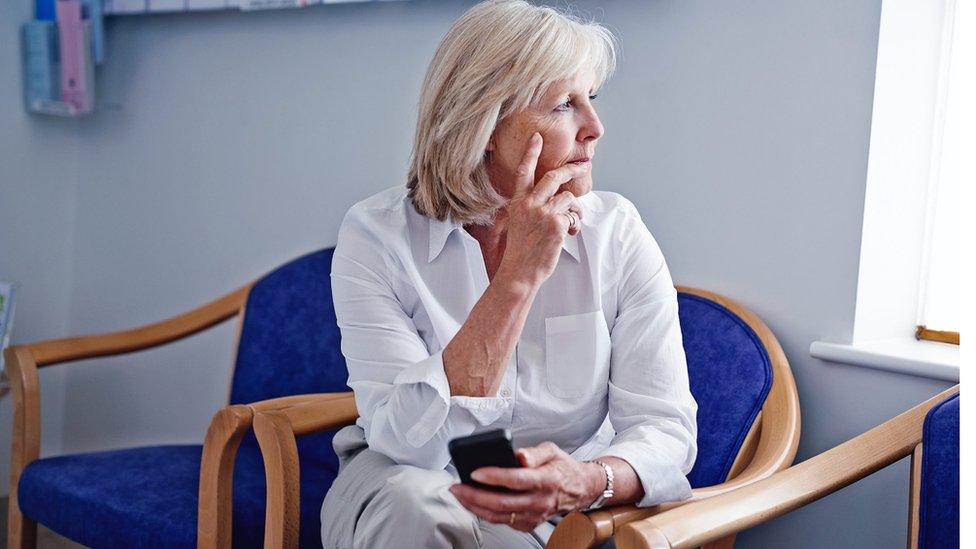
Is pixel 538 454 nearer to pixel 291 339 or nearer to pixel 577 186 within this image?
Result: pixel 577 186

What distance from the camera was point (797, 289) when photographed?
1.63 metres

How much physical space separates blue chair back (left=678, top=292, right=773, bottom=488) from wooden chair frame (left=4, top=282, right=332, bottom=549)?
25.8 inches

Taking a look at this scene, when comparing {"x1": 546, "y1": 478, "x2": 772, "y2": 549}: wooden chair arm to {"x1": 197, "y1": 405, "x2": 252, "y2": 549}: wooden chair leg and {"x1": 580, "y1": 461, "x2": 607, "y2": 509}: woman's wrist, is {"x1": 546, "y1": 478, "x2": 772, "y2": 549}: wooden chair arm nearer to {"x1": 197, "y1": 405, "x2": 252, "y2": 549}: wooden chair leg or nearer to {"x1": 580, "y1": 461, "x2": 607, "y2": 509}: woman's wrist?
{"x1": 580, "y1": 461, "x2": 607, "y2": 509}: woman's wrist

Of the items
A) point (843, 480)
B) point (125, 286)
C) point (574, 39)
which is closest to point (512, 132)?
point (574, 39)

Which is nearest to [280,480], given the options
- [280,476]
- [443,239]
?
[280,476]

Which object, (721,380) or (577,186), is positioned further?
(721,380)

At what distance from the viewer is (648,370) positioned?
1.36 meters

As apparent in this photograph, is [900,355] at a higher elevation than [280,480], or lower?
higher

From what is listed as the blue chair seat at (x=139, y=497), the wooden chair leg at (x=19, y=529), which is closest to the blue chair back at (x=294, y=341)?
the blue chair seat at (x=139, y=497)

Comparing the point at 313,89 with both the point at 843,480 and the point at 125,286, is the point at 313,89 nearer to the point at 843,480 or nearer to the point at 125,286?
the point at 125,286

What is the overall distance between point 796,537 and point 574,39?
93 cm

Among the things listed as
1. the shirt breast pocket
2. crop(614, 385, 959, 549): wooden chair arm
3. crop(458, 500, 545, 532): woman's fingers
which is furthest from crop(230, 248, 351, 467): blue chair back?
crop(614, 385, 959, 549): wooden chair arm

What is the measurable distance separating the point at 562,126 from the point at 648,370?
0.37 metres

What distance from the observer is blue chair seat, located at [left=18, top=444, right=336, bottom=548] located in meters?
1.56
